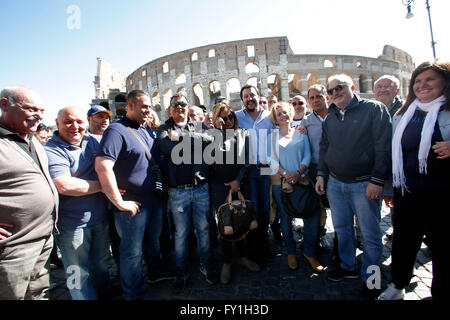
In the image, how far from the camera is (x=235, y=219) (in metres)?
2.76

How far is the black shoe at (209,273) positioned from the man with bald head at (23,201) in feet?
5.89

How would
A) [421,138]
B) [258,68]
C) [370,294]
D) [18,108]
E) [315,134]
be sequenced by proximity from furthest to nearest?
[258,68] < [315,134] < [370,294] < [421,138] < [18,108]

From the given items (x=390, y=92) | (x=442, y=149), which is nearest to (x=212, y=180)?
(x=442, y=149)

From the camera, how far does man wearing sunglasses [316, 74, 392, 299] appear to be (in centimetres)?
238

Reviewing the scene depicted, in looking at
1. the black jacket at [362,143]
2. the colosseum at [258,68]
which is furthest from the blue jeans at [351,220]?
the colosseum at [258,68]

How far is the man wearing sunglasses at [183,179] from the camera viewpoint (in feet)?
8.91

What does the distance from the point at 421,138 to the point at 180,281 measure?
330 cm

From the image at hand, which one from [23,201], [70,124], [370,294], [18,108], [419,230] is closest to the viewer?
[23,201]

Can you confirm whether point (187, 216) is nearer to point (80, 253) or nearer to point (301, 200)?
point (80, 253)

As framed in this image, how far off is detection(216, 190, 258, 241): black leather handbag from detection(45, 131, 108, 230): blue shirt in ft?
4.94

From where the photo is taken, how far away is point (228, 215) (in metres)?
2.77

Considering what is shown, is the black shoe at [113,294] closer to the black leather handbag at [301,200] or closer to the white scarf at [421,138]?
the black leather handbag at [301,200]
